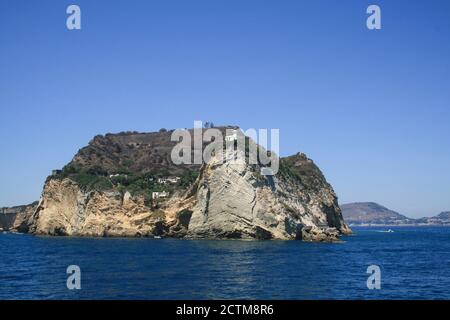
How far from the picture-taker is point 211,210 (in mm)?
87688

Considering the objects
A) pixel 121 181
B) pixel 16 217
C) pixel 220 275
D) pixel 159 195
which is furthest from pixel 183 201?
pixel 16 217

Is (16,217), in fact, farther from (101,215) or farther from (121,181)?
(101,215)

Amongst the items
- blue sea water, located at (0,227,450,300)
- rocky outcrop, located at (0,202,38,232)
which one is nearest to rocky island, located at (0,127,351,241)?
blue sea water, located at (0,227,450,300)

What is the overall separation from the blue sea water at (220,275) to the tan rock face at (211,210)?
74.1 ft

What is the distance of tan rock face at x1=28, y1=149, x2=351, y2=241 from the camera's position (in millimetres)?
85375

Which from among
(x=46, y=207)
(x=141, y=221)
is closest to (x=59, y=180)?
(x=46, y=207)

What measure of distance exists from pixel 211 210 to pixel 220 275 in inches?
1823

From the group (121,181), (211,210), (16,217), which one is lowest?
(16,217)

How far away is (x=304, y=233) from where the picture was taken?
88.5m

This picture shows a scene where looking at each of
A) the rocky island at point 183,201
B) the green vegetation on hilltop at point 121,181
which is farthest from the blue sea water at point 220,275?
the green vegetation on hilltop at point 121,181

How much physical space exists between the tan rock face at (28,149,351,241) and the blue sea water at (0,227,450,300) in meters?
22.6

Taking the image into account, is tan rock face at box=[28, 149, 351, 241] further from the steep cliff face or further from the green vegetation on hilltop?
the green vegetation on hilltop
